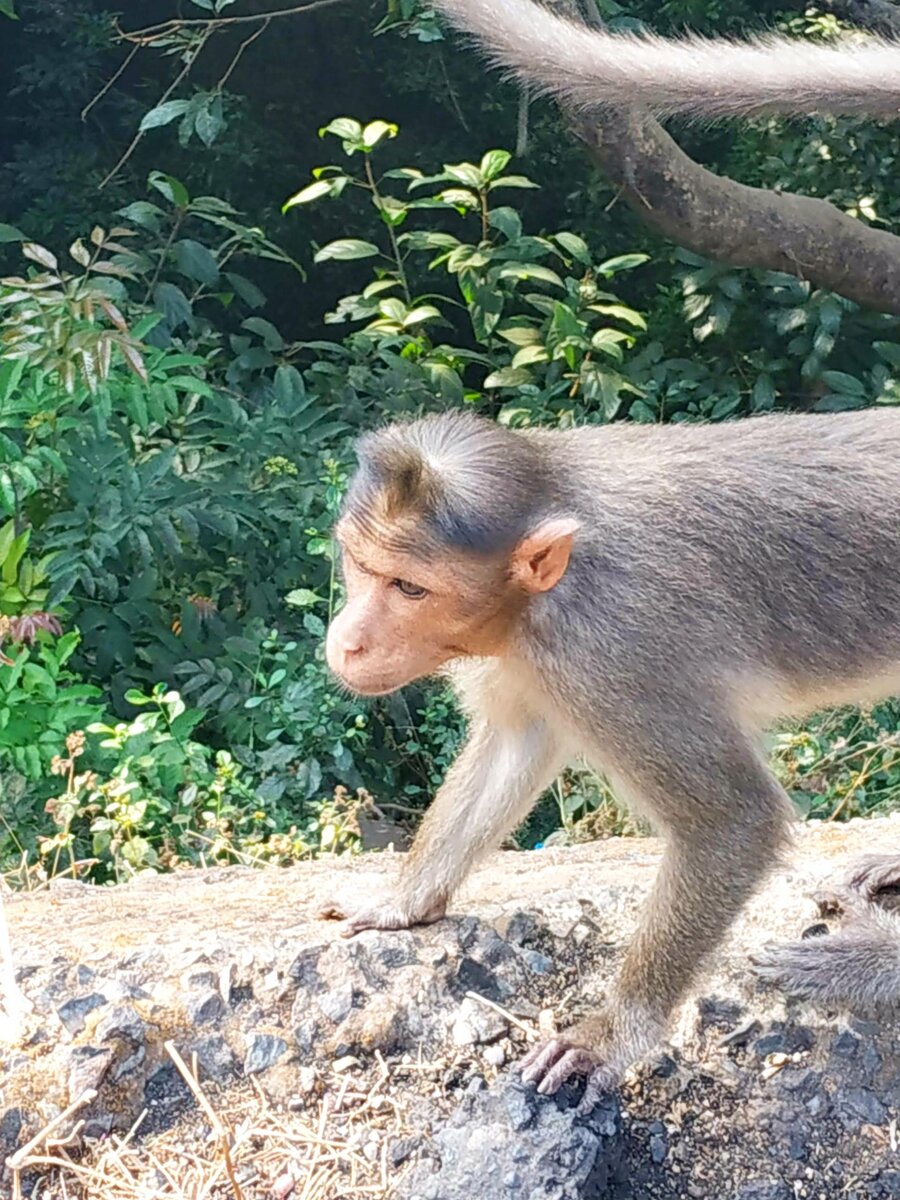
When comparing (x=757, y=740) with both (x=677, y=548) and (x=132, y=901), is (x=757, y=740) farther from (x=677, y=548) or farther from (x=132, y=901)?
(x=132, y=901)

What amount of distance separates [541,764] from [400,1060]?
2.75 ft

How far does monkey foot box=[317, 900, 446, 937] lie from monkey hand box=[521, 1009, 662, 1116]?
0.51 metres

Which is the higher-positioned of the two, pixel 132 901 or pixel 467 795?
pixel 467 795

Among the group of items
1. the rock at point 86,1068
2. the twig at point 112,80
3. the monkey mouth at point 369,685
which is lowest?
the rock at point 86,1068

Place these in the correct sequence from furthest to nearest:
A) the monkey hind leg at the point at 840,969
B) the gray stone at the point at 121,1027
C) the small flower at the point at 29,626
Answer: the small flower at the point at 29,626, the monkey hind leg at the point at 840,969, the gray stone at the point at 121,1027

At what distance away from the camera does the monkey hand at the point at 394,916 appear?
3.47 meters

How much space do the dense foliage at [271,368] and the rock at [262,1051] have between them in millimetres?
1447

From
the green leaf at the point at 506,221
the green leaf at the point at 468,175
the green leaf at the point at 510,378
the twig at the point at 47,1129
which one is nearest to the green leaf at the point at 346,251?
the green leaf at the point at 468,175

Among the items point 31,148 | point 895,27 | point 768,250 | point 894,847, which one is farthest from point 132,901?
point 31,148

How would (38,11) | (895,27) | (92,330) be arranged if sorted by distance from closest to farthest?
1. (92,330)
2. (895,27)
3. (38,11)

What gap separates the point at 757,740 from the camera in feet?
10.5

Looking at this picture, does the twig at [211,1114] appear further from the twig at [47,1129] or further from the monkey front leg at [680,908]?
the monkey front leg at [680,908]

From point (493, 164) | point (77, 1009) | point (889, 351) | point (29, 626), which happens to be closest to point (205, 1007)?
point (77, 1009)

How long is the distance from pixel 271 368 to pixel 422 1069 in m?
5.53
